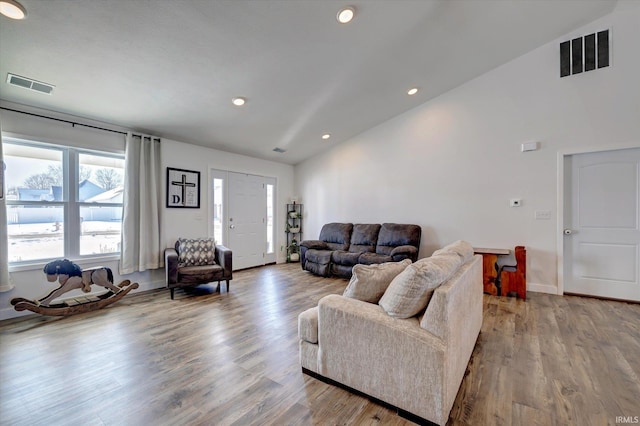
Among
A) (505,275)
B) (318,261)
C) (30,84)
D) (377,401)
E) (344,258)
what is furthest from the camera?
(318,261)

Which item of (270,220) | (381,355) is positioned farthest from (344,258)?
(381,355)

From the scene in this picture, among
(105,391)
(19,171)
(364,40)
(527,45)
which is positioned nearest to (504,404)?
(105,391)

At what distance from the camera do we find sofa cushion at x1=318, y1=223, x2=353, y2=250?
5414 millimetres

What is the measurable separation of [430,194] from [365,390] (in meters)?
3.85

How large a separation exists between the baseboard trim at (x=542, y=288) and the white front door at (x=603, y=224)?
0.59 feet

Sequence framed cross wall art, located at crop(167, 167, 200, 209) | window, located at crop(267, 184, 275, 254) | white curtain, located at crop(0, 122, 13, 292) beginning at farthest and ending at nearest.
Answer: window, located at crop(267, 184, 275, 254), framed cross wall art, located at crop(167, 167, 200, 209), white curtain, located at crop(0, 122, 13, 292)

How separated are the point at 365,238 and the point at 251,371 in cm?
351

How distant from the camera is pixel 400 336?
5.05 ft

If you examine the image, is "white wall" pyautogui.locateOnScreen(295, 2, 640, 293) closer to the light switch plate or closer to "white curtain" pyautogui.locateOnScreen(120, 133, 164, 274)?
the light switch plate

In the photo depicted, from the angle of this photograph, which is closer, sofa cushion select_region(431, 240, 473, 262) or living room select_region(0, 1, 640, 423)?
sofa cushion select_region(431, 240, 473, 262)

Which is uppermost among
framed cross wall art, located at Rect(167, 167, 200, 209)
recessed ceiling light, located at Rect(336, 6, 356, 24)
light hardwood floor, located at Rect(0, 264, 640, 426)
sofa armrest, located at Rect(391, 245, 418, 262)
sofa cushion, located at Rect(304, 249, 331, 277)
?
recessed ceiling light, located at Rect(336, 6, 356, 24)

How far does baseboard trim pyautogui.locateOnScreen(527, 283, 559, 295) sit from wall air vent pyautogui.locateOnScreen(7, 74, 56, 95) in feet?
21.8

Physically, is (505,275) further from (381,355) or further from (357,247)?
(381,355)

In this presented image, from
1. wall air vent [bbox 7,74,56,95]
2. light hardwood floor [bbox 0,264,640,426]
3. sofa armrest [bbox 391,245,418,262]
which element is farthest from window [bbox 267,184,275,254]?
wall air vent [bbox 7,74,56,95]
